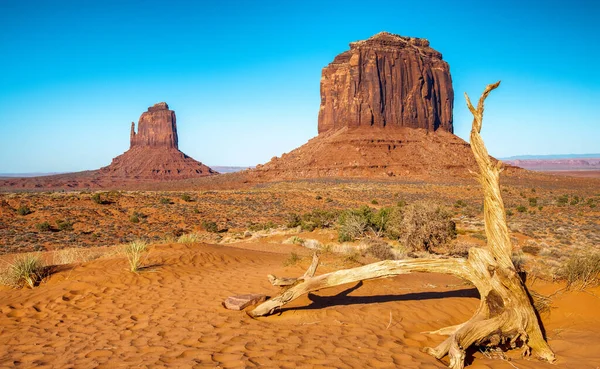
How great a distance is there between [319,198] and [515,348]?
37.8 metres

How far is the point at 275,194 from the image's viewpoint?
46.8 metres

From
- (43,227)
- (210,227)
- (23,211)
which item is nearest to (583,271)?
(210,227)

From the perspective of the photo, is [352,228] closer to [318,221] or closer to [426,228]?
[426,228]

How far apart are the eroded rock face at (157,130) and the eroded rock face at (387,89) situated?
59.4 m

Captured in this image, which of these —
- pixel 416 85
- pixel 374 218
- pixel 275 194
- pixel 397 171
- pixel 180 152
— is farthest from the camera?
pixel 180 152

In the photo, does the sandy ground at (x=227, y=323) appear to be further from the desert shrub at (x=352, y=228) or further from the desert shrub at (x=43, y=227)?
the desert shrub at (x=43, y=227)

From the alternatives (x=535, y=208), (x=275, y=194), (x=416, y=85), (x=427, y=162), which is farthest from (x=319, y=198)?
(x=416, y=85)

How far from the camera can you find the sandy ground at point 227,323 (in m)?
4.97

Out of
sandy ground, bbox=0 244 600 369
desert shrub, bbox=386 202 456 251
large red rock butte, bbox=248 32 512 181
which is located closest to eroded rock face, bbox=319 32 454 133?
large red rock butte, bbox=248 32 512 181

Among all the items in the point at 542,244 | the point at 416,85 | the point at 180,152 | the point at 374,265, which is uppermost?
the point at 416,85

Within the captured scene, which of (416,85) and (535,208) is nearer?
(535,208)

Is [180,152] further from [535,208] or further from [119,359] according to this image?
[119,359]

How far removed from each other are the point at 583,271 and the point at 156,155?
13211cm

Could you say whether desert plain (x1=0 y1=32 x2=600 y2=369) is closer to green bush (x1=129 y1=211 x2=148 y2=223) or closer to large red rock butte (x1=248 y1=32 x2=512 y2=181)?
green bush (x1=129 y1=211 x2=148 y2=223)
